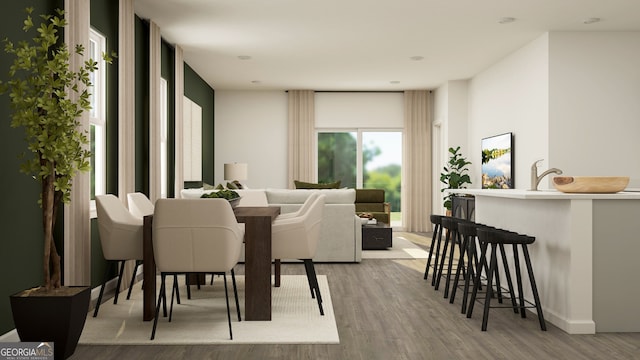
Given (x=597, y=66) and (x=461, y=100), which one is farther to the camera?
(x=461, y=100)

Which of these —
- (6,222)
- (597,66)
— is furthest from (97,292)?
(597,66)

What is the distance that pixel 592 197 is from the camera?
12.6ft

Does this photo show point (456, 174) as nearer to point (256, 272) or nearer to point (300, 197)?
point (300, 197)

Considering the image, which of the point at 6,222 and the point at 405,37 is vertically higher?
the point at 405,37

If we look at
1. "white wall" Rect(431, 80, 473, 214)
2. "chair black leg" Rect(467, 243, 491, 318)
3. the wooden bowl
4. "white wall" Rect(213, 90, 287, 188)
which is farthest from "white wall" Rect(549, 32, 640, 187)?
"white wall" Rect(213, 90, 287, 188)

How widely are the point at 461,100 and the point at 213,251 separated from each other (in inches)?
Result: 304

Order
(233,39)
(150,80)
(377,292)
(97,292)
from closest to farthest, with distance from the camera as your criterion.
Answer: (97,292)
(377,292)
(150,80)
(233,39)

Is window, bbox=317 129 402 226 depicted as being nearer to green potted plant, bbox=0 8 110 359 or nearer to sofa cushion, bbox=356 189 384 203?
sofa cushion, bbox=356 189 384 203

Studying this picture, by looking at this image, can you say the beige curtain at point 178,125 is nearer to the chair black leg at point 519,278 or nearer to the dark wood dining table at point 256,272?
the dark wood dining table at point 256,272

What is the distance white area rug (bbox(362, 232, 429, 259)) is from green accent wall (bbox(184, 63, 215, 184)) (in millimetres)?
3624

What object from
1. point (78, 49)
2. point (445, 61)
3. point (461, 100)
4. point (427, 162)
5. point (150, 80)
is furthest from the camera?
point (427, 162)

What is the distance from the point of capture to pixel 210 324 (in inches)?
159

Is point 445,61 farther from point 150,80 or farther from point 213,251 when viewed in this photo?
point 213,251

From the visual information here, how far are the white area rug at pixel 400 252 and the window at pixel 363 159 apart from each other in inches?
113
